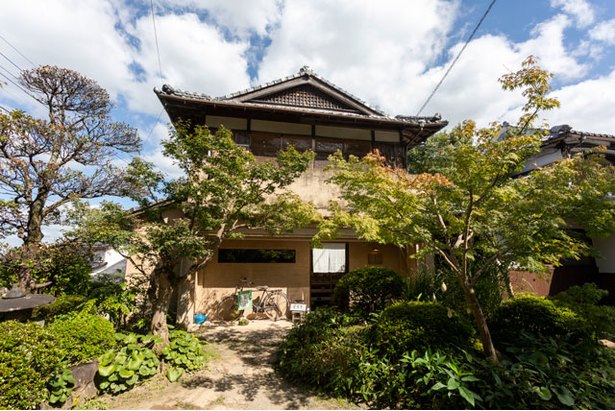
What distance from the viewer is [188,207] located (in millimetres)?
6422

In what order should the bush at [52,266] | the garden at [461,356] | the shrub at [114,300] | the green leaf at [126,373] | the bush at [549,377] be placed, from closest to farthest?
the bush at [549,377] → the garden at [461,356] → the green leaf at [126,373] → the bush at [52,266] → the shrub at [114,300]

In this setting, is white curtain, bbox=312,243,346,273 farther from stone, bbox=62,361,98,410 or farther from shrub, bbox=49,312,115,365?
stone, bbox=62,361,98,410

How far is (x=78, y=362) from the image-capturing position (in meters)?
4.54

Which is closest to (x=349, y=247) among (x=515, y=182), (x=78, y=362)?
(x=515, y=182)

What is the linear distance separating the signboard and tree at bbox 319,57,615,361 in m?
4.81

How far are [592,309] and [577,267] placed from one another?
6.29 meters

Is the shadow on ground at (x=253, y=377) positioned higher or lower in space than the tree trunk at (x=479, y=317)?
lower

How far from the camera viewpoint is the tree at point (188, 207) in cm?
571

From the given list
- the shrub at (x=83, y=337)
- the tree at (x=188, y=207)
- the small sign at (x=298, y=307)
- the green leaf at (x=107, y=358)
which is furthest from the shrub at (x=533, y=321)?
the shrub at (x=83, y=337)

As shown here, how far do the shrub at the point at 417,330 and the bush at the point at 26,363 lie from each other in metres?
4.90

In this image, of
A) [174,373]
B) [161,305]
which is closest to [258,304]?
[161,305]

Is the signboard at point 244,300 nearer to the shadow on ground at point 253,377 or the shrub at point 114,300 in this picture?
the shadow on ground at point 253,377

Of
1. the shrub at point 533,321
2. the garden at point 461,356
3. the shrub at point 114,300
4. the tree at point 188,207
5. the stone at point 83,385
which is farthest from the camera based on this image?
the shrub at point 114,300

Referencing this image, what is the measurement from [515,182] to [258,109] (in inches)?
290
